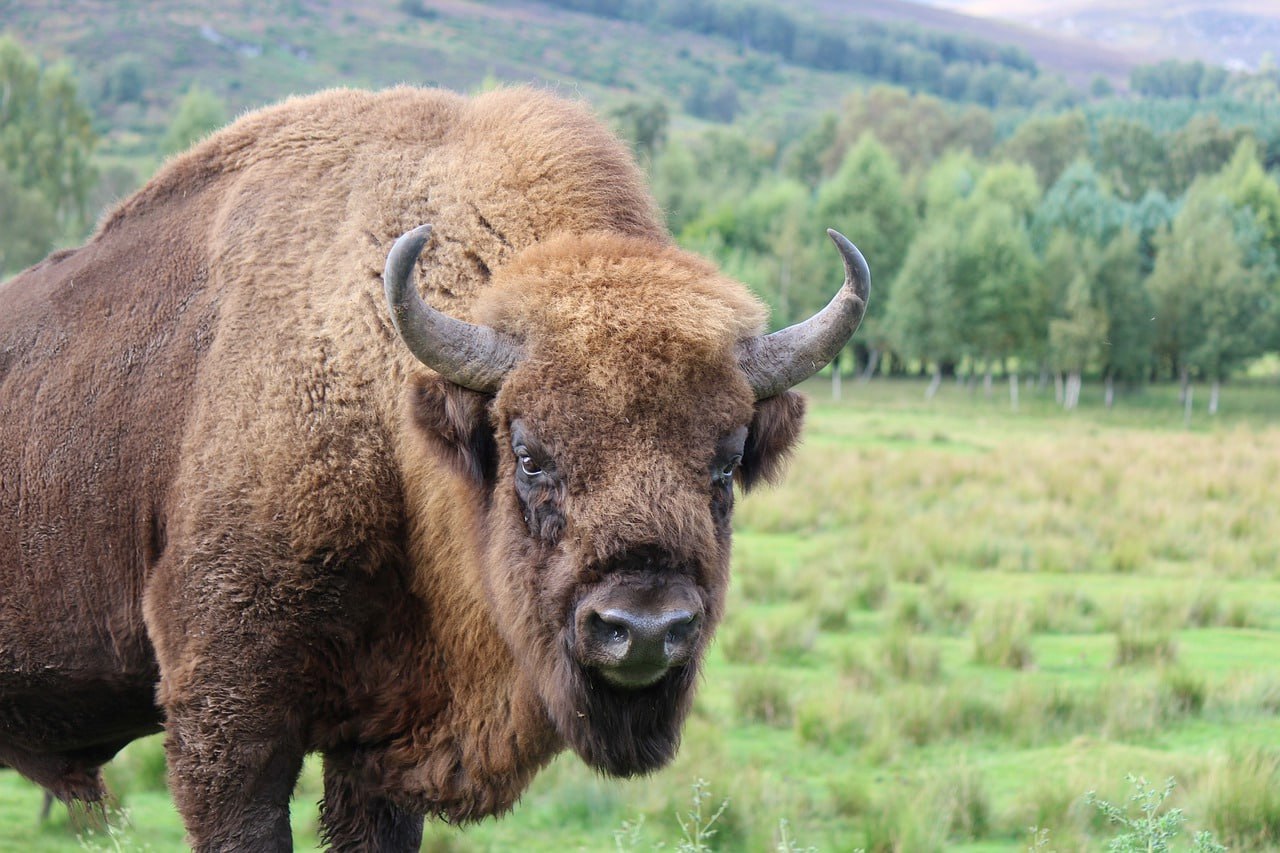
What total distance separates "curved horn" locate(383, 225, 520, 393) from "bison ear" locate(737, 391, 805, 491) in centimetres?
88

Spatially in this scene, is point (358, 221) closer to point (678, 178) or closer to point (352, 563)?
point (352, 563)

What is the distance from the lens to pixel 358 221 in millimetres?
4883

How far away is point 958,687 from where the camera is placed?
9.41 m

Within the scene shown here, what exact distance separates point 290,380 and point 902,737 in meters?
5.72

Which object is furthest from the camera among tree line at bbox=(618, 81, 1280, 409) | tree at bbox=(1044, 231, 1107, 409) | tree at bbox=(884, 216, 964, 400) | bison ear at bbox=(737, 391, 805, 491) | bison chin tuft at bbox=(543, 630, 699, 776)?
tree at bbox=(884, 216, 964, 400)

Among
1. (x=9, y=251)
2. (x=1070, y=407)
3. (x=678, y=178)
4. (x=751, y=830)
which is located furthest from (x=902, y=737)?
(x=678, y=178)

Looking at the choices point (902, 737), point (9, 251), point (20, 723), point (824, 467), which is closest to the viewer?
point (20, 723)

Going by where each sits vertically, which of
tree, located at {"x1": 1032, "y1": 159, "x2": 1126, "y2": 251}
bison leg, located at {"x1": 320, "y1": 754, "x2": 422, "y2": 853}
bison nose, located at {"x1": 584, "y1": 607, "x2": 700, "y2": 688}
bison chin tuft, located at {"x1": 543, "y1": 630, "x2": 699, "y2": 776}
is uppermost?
bison nose, located at {"x1": 584, "y1": 607, "x2": 700, "y2": 688}

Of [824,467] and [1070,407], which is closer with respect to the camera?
[824,467]

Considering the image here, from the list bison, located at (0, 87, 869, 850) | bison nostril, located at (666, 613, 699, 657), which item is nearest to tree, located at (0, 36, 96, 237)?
bison, located at (0, 87, 869, 850)

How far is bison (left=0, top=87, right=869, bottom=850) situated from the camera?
3982 mm

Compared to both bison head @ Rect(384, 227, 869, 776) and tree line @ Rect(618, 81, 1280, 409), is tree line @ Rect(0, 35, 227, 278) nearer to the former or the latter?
tree line @ Rect(618, 81, 1280, 409)

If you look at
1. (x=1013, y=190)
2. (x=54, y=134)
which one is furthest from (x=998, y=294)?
(x=54, y=134)

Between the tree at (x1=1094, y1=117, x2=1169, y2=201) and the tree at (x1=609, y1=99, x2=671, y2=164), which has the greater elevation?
the tree at (x1=1094, y1=117, x2=1169, y2=201)
